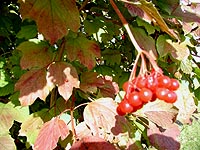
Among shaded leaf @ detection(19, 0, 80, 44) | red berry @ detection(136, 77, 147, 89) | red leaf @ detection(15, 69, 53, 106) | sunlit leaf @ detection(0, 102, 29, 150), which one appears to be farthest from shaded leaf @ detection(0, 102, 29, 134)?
red berry @ detection(136, 77, 147, 89)

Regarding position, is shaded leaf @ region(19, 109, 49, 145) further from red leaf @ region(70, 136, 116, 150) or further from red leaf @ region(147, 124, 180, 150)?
red leaf @ region(147, 124, 180, 150)

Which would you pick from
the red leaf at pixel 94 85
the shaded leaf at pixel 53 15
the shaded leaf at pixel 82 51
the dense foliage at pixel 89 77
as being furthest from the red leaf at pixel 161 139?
the shaded leaf at pixel 53 15

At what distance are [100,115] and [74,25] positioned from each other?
24 centimetres

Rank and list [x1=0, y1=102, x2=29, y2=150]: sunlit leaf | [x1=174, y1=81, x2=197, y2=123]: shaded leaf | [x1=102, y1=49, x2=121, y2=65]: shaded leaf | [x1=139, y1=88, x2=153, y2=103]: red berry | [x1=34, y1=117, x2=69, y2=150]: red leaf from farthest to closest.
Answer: [x1=102, y1=49, x2=121, y2=65]: shaded leaf < [x1=174, y1=81, x2=197, y2=123]: shaded leaf < [x1=0, y1=102, x2=29, y2=150]: sunlit leaf < [x1=34, y1=117, x2=69, y2=150]: red leaf < [x1=139, y1=88, x2=153, y2=103]: red berry

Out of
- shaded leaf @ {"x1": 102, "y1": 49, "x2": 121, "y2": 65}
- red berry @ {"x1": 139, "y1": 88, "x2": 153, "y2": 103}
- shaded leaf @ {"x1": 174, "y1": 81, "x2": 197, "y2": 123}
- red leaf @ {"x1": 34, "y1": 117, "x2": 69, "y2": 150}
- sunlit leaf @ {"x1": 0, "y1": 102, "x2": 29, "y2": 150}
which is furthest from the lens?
shaded leaf @ {"x1": 102, "y1": 49, "x2": 121, "y2": 65}

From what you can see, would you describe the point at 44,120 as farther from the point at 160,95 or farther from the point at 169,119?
the point at 160,95

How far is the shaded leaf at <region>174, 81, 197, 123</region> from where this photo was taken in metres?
1.33

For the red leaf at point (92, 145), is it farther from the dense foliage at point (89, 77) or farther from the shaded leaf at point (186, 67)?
the shaded leaf at point (186, 67)

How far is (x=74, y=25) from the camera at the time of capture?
1097mm

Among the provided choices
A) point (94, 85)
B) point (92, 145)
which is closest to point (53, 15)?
point (94, 85)

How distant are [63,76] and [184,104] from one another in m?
0.45

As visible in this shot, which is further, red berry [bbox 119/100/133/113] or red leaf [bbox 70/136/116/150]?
red leaf [bbox 70/136/116/150]

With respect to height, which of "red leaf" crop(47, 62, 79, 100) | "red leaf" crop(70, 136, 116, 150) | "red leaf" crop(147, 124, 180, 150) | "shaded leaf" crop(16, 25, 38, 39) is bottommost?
"red leaf" crop(147, 124, 180, 150)

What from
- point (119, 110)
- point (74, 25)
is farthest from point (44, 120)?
point (119, 110)
